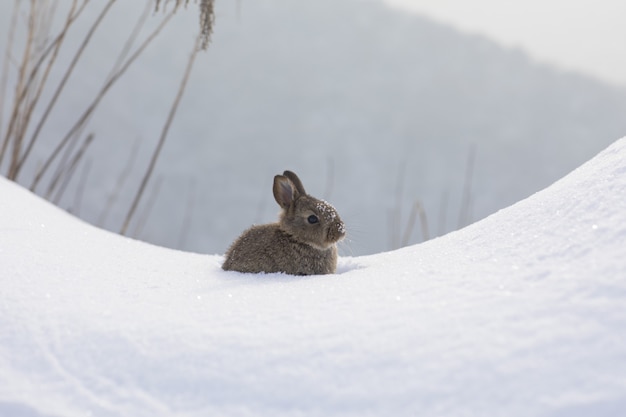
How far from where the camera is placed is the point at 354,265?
6.94ft

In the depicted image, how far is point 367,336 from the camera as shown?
1017mm

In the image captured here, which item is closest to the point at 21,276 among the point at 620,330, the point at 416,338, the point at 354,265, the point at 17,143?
the point at 416,338

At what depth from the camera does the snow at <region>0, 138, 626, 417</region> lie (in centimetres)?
87

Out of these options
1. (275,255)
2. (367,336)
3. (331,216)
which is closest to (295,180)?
(331,216)

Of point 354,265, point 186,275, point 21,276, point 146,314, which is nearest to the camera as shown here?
point 146,314

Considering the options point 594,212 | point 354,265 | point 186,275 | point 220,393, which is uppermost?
point 354,265

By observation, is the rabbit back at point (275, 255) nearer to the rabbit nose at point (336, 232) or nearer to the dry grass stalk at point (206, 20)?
the rabbit nose at point (336, 232)

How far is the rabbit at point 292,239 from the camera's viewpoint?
1950 mm

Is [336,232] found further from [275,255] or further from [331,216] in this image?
[275,255]

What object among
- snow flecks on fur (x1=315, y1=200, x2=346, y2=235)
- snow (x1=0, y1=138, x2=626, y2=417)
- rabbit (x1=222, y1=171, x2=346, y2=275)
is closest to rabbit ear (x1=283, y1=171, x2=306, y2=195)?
rabbit (x1=222, y1=171, x2=346, y2=275)

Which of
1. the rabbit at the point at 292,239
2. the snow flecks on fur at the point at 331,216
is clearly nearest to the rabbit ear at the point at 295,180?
the rabbit at the point at 292,239

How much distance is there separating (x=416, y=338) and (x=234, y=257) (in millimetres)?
1061

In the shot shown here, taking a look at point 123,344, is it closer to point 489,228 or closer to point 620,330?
point 620,330

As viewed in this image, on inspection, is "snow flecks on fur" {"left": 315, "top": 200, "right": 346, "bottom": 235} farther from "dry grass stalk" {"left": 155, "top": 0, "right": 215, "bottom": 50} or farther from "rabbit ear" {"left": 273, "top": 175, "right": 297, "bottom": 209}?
"dry grass stalk" {"left": 155, "top": 0, "right": 215, "bottom": 50}
